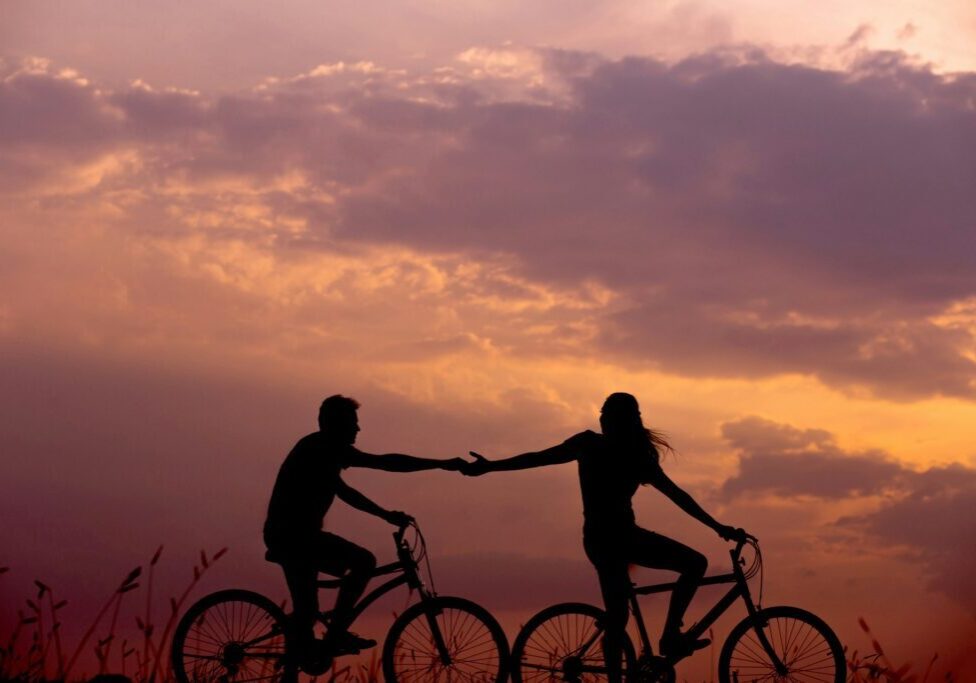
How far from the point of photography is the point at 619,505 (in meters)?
10.6

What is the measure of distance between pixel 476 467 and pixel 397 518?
90 centimetres

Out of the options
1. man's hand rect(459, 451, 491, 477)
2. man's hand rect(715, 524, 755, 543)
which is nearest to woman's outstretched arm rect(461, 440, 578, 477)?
man's hand rect(459, 451, 491, 477)

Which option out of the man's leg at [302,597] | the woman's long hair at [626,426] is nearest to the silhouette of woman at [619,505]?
the woman's long hair at [626,426]

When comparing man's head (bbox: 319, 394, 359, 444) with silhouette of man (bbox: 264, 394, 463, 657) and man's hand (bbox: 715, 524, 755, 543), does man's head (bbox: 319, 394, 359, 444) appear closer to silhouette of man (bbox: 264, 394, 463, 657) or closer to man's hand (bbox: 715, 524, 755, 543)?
silhouette of man (bbox: 264, 394, 463, 657)

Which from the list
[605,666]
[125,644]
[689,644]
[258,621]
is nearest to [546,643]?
[605,666]

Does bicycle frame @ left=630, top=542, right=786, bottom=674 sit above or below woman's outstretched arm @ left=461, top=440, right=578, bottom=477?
below

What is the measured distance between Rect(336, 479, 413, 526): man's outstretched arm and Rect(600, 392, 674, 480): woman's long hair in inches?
83.4

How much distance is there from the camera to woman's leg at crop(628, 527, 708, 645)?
1057 cm

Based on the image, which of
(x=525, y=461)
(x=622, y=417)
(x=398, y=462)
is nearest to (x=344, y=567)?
(x=398, y=462)

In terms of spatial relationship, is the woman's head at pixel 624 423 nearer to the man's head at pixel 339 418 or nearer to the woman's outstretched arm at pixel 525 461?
the woman's outstretched arm at pixel 525 461

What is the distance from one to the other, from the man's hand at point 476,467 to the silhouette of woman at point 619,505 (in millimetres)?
803

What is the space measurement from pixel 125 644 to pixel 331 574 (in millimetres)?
2534

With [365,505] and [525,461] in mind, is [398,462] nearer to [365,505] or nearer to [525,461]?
[365,505]

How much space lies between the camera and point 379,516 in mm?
11141
